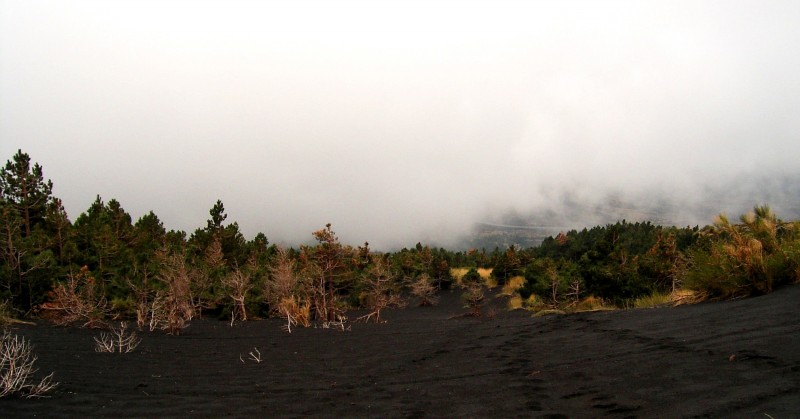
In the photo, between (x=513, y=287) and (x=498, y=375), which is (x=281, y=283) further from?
(x=513, y=287)

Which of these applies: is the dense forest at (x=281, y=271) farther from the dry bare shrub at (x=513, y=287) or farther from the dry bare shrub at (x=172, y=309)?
the dry bare shrub at (x=513, y=287)

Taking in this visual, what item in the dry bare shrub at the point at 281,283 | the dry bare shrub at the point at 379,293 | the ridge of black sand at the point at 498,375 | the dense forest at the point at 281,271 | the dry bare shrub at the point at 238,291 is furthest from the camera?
the dry bare shrub at the point at 379,293

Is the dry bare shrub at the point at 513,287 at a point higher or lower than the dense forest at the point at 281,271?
lower

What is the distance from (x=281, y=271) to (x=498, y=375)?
15784mm

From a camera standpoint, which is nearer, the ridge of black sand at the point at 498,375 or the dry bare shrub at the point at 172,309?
the ridge of black sand at the point at 498,375

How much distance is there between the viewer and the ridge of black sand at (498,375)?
163 inches

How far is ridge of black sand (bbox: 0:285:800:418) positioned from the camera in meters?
4.15

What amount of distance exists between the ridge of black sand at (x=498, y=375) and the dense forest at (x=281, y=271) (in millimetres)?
2397

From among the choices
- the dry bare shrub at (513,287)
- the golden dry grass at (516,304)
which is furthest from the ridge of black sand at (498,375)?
the dry bare shrub at (513,287)

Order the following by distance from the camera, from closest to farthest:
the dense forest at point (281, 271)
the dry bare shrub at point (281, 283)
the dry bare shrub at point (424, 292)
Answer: the dense forest at point (281, 271) < the dry bare shrub at point (281, 283) < the dry bare shrub at point (424, 292)

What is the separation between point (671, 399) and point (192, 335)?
12.3 meters

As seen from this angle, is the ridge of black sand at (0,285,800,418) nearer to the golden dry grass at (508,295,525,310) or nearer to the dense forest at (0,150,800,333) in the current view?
the dense forest at (0,150,800,333)

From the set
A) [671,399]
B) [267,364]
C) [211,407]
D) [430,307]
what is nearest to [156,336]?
[267,364]

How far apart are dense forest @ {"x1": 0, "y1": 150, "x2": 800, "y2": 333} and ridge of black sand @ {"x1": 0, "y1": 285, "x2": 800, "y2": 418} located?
2.40 meters
